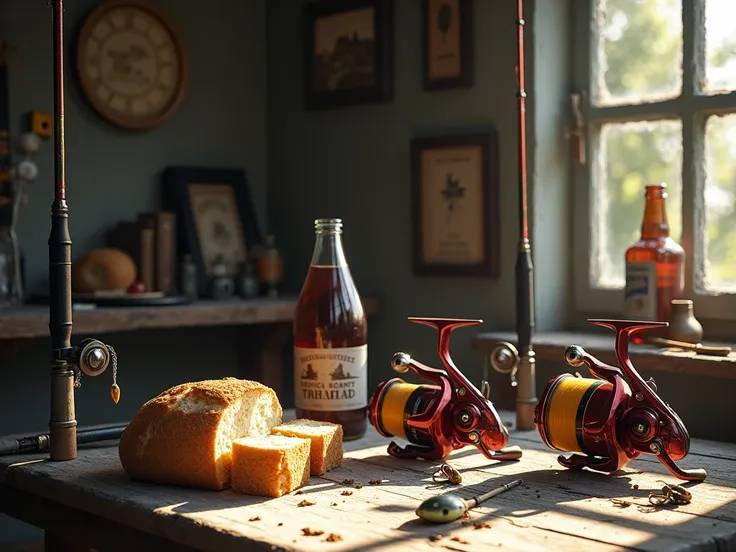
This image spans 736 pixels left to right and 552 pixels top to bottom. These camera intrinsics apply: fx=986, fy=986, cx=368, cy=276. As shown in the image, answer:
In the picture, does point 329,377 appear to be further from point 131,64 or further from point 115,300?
point 131,64

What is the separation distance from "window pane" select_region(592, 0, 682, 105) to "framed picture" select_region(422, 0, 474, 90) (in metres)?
0.32

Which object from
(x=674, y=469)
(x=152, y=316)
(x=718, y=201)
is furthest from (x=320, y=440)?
(x=718, y=201)

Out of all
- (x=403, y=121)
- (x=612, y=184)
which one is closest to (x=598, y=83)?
(x=612, y=184)

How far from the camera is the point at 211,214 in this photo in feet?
9.62

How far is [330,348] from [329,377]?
0.05 meters

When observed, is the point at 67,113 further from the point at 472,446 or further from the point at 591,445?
the point at 591,445

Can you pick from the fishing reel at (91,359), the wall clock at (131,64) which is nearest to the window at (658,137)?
the wall clock at (131,64)

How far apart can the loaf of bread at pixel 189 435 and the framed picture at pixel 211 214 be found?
150 centimetres

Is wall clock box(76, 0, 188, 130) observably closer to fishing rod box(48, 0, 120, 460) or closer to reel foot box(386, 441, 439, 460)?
fishing rod box(48, 0, 120, 460)

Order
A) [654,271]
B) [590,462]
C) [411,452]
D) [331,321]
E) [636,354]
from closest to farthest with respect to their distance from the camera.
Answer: [590,462] → [411,452] → [331,321] → [636,354] → [654,271]

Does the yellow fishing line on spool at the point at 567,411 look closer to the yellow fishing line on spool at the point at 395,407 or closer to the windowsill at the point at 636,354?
the yellow fishing line on spool at the point at 395,407

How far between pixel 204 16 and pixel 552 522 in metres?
2.24

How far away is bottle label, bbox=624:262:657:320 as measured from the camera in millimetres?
2098

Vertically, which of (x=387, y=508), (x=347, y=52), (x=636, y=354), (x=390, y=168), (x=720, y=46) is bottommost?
(x=387, y=508)
